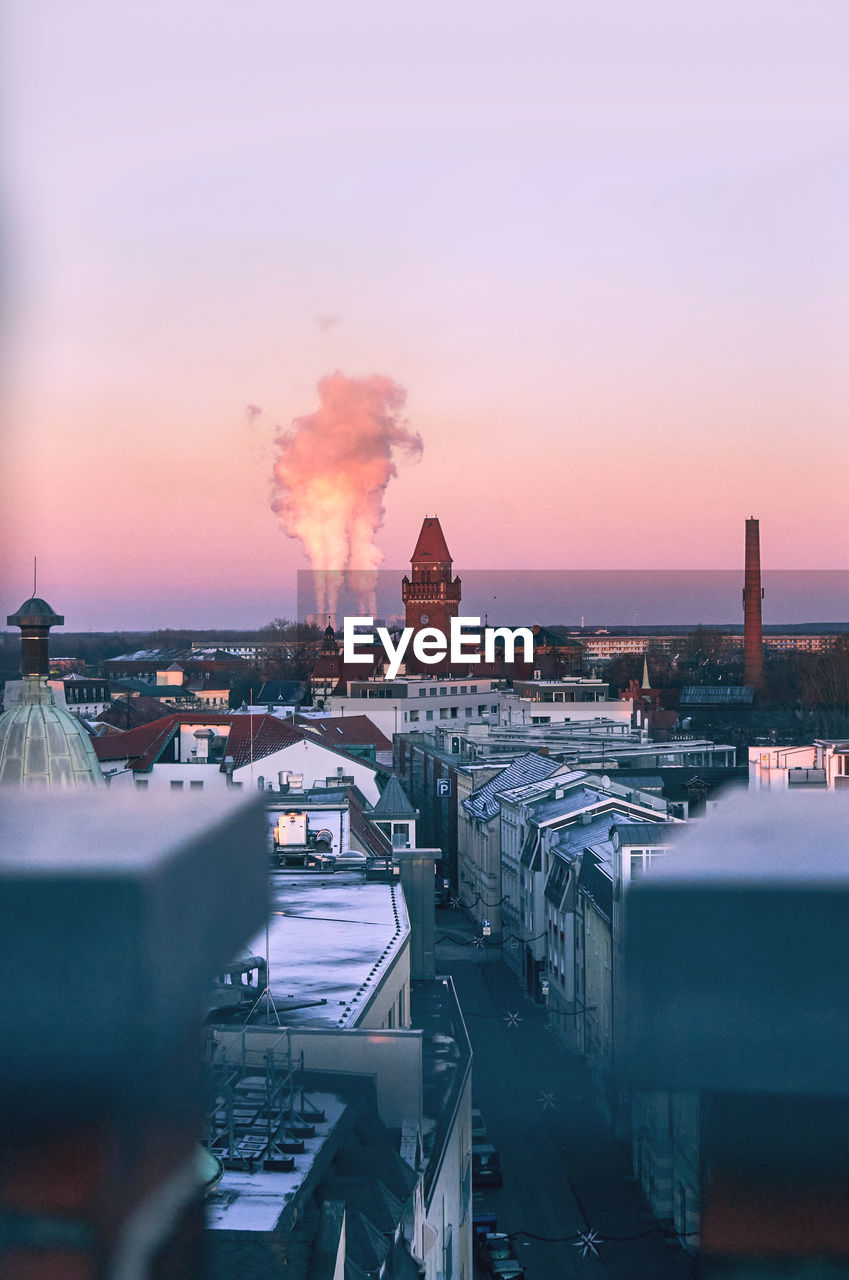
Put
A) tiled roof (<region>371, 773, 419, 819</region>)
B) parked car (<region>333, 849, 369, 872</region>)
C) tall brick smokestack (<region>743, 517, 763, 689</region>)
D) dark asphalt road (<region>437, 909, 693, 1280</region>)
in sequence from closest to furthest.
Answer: dark asphalt road (<region>437, 909, 693, 1280</region>)
parked car (<region>333, 849, 369, 872</region>)
tiled roof (<region>371, 773, 419, 819</region>)
tall brick smokestack (<region>743, 517, 763, 689</region>)

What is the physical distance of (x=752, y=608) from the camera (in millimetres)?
27797

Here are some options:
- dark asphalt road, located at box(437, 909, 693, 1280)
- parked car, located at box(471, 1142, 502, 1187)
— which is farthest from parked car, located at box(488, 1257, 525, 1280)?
parked car, located at box(471, 1142, 502, 1187)

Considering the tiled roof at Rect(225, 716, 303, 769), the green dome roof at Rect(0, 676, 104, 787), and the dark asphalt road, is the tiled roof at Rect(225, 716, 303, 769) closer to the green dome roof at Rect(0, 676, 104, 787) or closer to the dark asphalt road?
the dark asphalt road

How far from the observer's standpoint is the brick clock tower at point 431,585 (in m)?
33.9

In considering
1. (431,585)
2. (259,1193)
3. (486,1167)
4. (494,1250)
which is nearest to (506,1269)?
(494,1250)

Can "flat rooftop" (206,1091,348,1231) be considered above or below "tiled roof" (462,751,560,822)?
above

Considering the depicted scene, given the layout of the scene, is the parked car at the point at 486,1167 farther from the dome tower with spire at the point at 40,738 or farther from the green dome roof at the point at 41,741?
the green dome roof at the point at 41,741

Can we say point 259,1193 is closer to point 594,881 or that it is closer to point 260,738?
point 594,881

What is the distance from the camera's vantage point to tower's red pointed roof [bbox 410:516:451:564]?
113ft

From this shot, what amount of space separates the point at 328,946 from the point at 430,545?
30660 mm

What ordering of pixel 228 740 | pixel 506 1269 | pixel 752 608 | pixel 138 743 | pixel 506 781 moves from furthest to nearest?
pixel 752 608 < pixel 138 743 < pixel 228 740 < pixel 506 781 < pixel 506 1269

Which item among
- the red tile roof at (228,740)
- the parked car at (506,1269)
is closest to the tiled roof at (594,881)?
the parked car at (506,1269)

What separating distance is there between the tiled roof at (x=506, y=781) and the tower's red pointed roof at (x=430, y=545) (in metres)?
19.5

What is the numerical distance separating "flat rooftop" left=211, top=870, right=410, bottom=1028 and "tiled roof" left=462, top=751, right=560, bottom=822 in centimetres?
816
